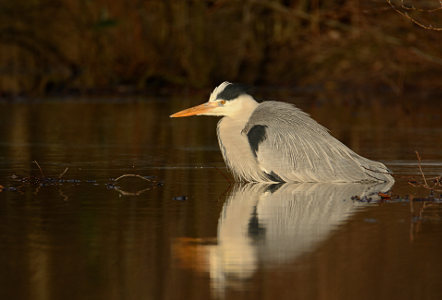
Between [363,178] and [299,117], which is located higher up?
[299,117]

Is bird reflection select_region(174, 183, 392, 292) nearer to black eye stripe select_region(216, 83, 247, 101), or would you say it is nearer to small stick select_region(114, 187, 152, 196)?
small stick select_region(114, 187, 152, 196)

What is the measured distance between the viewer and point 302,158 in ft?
31.2

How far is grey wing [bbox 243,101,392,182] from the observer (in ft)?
31.1

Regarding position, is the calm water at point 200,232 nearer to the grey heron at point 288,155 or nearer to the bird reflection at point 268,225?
the bird reflection at point 268,225

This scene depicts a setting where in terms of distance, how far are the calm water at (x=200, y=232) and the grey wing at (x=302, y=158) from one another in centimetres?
23

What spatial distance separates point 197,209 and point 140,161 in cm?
364

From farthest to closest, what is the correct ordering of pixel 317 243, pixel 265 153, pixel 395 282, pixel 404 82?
pixel 404 82 < pixel 265 153 < pixel 317 243 < pixel 395 282

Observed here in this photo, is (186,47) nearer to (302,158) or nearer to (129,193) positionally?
(302,158)

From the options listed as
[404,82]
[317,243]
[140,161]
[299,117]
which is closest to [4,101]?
[404,82]

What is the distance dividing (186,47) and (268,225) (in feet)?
61.6

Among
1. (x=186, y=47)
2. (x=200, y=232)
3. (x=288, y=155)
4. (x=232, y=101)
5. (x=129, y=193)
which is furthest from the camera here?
(x=186, y=47)

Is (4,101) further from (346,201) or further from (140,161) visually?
(346,201)

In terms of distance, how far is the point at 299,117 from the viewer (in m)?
9.81

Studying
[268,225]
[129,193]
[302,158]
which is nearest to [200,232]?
[268,225]
